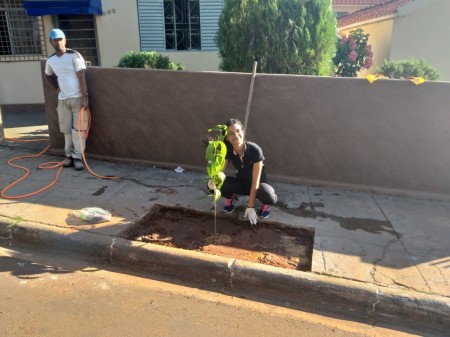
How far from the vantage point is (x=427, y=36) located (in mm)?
11984

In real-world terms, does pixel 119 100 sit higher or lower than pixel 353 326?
higher

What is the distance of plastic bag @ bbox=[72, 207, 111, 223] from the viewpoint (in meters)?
4.21

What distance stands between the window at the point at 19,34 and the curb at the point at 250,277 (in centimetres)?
739

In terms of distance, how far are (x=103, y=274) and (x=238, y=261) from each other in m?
1.25

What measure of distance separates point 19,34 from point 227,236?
8848 millimetres

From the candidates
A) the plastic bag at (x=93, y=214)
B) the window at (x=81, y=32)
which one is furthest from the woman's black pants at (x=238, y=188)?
the window at (x=81, y=32)

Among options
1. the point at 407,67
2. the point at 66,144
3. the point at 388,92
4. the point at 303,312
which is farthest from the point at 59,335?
the point at 407,67

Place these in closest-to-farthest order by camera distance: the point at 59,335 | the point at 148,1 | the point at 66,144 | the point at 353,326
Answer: the point at 59,335
the point at 353,326
the point at 66,144
the point at 148,1

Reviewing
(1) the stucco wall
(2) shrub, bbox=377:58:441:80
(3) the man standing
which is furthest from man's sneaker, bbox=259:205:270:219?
(2) shrub, bbox=377:58:441:80

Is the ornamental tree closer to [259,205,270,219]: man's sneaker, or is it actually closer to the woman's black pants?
the woman's black pants

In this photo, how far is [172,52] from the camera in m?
10.1

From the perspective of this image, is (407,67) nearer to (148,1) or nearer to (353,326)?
(353,326)

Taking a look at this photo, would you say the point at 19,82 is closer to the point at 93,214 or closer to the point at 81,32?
the point at 81,32

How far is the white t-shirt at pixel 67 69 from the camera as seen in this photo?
5492mm
